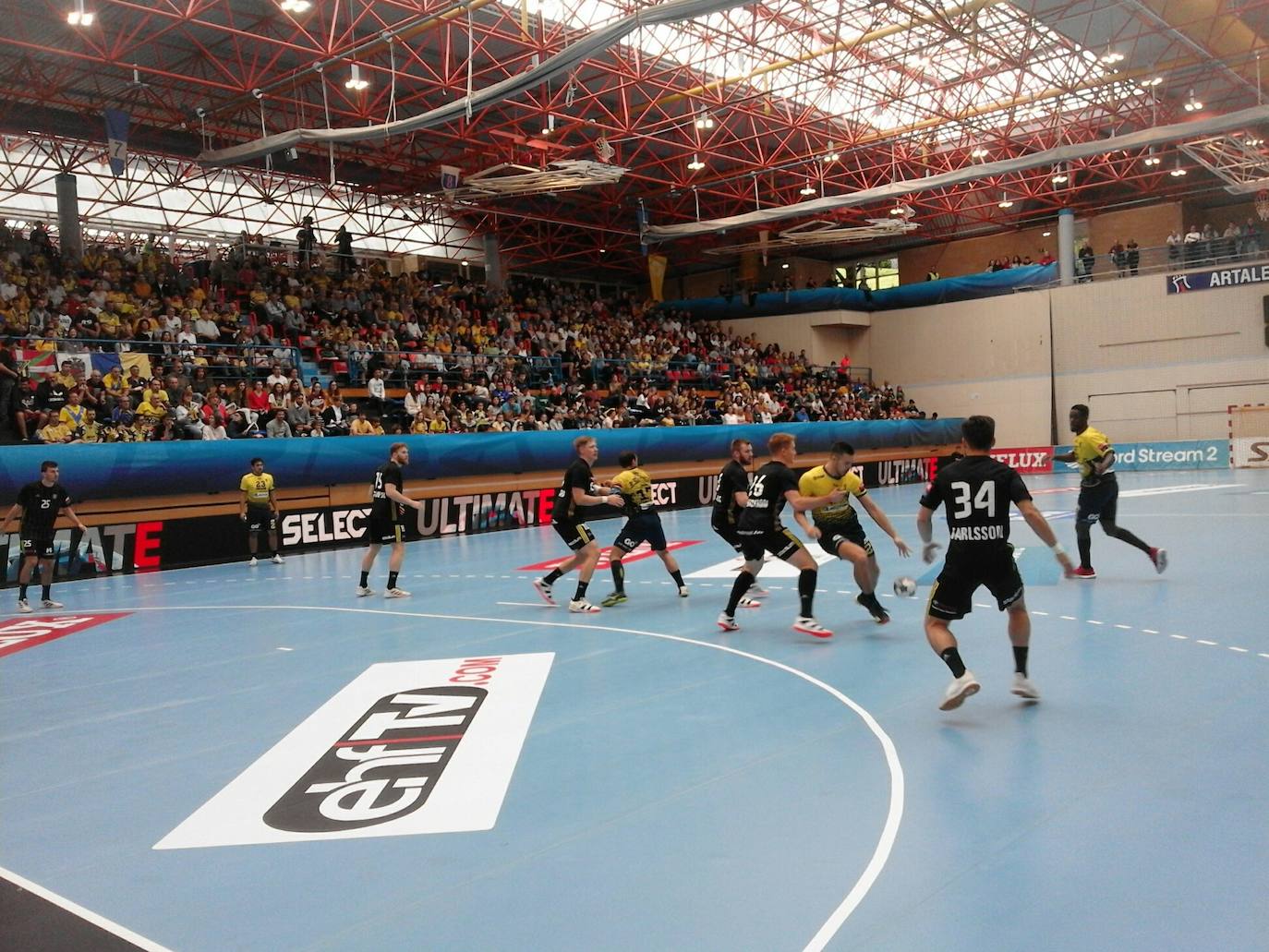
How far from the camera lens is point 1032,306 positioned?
131 feet

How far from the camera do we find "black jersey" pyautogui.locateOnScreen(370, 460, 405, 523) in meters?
13.4

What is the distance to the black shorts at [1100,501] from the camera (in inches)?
464

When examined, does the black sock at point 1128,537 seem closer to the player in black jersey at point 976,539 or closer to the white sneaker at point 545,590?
the player in black jersey at point 976,539

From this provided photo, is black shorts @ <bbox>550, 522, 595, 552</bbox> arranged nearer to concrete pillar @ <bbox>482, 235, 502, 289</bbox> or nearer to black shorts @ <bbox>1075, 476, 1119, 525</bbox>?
black shorts @ <bbox>1075, 476, 1119, 525</bbox>

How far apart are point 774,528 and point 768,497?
308 millimetres

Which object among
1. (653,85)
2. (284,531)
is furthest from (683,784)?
(653,85)

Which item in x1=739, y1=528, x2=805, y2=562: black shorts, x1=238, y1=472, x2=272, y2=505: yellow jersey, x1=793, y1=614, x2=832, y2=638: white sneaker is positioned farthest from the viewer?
x1=238, y1=472, x2=272, y2=505: yellow jersey

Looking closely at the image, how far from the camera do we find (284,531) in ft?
65.2

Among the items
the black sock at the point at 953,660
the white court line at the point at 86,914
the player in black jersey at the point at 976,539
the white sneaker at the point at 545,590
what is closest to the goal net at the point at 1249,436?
the white sneaker at the point at 545,590

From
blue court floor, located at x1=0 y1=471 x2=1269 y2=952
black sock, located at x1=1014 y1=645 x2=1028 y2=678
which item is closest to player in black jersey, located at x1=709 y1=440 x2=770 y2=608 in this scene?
blue court floor, located at x1=0 y1=471 x2=1269 y2=952

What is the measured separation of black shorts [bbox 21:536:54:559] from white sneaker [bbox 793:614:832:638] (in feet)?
33.1

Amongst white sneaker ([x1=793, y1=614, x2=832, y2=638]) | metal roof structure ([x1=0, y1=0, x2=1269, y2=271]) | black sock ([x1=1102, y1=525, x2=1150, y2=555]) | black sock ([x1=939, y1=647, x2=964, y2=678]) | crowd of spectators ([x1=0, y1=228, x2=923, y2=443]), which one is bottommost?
white sneaker ([x1=793, y1=614, x2=832, y2=638])

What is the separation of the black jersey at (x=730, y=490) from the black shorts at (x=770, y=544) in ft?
2.40

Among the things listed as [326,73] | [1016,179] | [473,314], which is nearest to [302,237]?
[473,314]
